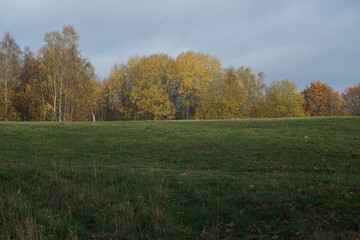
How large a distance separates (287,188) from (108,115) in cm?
6692

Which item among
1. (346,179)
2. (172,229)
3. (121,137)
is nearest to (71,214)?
(172,229)

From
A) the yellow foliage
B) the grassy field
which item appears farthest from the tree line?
the grassy field

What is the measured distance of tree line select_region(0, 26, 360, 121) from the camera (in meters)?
49.0

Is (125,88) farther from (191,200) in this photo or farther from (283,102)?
(191,200)

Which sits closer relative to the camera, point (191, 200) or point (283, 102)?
point (191, 200)

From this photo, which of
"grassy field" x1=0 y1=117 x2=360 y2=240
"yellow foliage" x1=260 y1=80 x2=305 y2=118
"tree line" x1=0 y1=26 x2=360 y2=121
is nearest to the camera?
"grassy field" x1=0 y1=117 x2=360 y2=240

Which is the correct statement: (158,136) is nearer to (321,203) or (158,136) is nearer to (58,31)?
(321,203)

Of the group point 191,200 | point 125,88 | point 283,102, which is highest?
point 125,88

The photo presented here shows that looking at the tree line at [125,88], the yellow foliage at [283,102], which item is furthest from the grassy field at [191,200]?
the yellow foliage at [283,102]

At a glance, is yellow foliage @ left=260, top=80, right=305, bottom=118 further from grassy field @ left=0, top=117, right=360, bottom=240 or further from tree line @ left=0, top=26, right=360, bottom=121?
grassy field @ left=0, top=117, right=360, bottom=240

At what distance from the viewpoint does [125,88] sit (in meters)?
59.8

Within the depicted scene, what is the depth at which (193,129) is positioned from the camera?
26703 millimetres

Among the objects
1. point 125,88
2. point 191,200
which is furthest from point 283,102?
point 191,200

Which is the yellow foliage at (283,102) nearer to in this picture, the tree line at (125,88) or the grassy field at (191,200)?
the tree line at (125,88)
